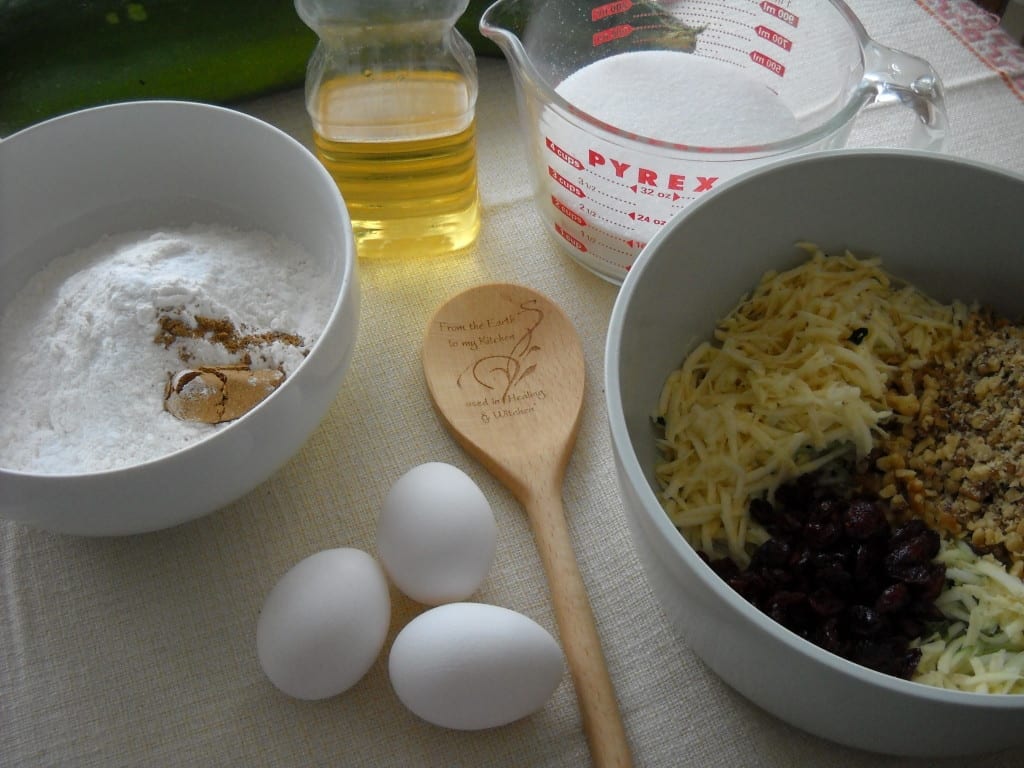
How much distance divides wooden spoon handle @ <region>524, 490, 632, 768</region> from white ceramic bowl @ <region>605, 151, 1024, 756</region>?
9cm

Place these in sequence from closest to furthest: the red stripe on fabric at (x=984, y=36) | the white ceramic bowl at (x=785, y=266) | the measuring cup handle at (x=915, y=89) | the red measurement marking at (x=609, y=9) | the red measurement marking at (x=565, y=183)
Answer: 1. the white ceramic bowl at (x=785, y=266)
2. the measuring cup handle at (x=915, y=89)
3. the red measurement marking at (x=565, y=183)
4. the red measurement marking at (x=609, y=9)
5. the red stripe on fabric at (x=984, y=36)

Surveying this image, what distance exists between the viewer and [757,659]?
2.20 feet

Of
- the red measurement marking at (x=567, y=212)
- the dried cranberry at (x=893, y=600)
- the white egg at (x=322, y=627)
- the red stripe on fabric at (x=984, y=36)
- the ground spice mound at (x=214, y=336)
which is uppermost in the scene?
the red stripe on fabric at (x=984, y=36)

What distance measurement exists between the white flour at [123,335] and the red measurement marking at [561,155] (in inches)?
12.9

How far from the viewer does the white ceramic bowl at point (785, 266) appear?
63cm

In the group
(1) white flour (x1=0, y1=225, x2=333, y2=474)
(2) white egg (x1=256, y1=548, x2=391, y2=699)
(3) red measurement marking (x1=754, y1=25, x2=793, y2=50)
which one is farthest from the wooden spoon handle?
(3) red measurement marking (x1=754, y1=25, x2=793, y2=50)

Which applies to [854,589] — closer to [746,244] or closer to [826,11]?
[746,244]

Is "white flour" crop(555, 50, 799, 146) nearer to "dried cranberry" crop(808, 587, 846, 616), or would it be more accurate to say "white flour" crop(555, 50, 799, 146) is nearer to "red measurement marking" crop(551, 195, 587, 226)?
"red measurement marking" crop(551, 195, 587, 226)

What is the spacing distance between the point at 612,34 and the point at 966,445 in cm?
71

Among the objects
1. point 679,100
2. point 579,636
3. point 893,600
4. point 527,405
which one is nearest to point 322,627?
point 579,636

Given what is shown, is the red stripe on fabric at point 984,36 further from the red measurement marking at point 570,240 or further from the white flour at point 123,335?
the white flour at point 123,335

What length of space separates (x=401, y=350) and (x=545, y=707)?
463mm

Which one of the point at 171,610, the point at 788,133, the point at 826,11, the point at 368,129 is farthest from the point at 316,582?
the point at 826,11

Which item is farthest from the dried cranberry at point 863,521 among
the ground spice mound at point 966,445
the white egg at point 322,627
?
the white egg at point 322,627
